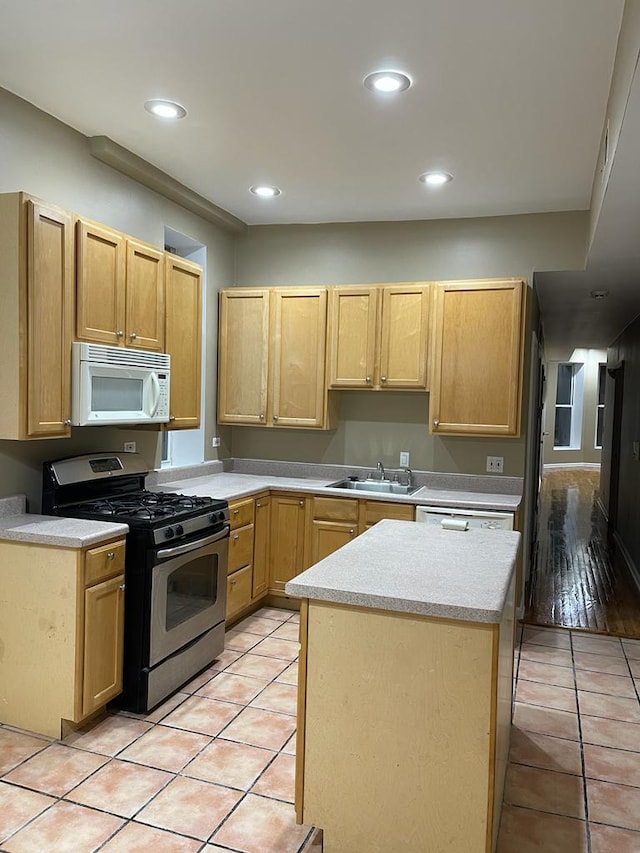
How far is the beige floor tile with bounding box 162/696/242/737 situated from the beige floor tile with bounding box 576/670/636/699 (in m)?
1.86

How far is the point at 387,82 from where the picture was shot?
2676 millimetres

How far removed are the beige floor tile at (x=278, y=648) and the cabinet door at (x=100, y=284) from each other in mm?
1918

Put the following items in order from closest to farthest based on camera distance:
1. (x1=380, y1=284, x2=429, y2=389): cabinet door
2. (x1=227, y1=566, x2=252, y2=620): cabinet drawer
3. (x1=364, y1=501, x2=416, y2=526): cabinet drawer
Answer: (x1=227, y1=566, x2=252, y2=620): cabinet drawer, (x1=364, y1=501, x2=416, y2=526): cabinet drawer, (x1=380, y1=284, x2=429, y2=389): cabinet door

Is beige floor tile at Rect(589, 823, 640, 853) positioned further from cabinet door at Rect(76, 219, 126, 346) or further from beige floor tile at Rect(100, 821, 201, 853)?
cabinet door at Rect(76, 219, 126, 346)

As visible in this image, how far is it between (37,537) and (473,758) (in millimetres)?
1880

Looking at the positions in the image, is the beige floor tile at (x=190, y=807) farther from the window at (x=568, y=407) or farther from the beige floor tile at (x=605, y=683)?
the window at (x=568, y=407)

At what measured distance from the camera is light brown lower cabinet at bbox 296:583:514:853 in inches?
69.7

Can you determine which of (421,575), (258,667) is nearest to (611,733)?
(421,575)

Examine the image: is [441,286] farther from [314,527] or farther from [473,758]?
[473,758]

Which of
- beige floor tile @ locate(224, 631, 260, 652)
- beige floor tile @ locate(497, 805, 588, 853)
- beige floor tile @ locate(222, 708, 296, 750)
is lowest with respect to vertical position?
beige floor tile @ locate(497, 805, 588, 853)

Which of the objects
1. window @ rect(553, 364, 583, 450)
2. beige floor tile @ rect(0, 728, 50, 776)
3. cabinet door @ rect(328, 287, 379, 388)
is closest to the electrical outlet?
cabinet door @ rect(328, 287, 379, 388)

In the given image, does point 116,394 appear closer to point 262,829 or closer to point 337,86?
point 337,86

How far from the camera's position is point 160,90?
284 cm

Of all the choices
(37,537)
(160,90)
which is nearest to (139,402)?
(37,537)
